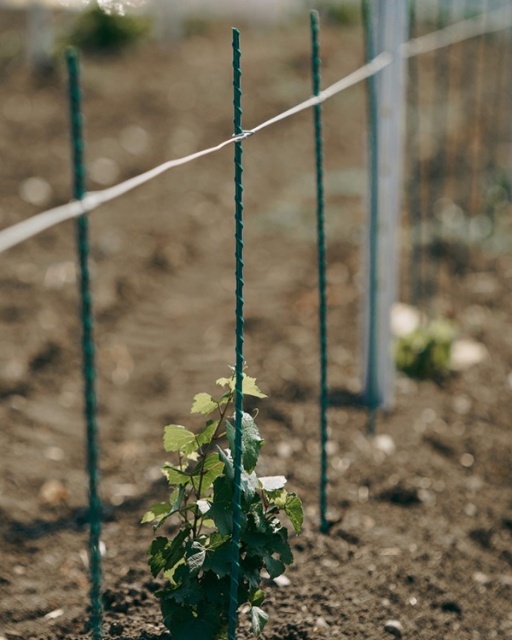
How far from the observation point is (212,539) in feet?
6.82

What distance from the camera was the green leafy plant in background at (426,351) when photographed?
418 centimetres

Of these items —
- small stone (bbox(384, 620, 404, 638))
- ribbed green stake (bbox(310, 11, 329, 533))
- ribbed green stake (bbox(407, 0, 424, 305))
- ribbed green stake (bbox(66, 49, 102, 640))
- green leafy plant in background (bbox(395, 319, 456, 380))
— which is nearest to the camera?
ribbed green stake (bbox(66, 49, 102, 640))

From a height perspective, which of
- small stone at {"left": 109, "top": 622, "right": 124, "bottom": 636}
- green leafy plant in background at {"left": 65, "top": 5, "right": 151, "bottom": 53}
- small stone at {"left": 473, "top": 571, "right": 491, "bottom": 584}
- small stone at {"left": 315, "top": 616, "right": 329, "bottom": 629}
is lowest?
small stone at {"left": 473, "top": 571, "right": 491, "bottom": 584}

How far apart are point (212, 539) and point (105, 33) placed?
30.4 ft

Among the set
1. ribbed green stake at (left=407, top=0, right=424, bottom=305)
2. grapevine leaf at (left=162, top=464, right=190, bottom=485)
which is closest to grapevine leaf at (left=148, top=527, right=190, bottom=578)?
grapevine leaf at (left=162, top=464, right=190, bottom=485)

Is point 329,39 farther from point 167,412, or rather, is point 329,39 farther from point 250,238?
point 167,412

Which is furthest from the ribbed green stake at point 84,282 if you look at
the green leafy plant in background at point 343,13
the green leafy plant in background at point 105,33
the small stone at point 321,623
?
the green leafy plant in background at point 343,13

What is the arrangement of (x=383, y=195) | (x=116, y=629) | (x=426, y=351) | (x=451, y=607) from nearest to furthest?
1. (x=116, y=629)
2. (x=451, y=607)
3. (x=383, y=195)
4. (x=426, y=351)

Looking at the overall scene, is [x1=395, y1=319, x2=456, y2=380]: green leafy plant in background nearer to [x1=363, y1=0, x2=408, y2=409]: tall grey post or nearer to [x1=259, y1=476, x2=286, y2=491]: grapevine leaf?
[x1=363, y1=0, x2=408, y2=409]: tall grey post

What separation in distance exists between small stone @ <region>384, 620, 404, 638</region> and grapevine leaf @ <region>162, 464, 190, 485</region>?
78 centimetres

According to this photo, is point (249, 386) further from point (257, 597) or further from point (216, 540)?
point (257, 597)

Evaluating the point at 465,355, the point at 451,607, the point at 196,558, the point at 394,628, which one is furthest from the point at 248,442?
the point at 465,355

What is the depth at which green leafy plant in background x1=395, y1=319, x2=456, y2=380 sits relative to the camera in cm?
418

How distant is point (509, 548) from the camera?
10.1 ft
